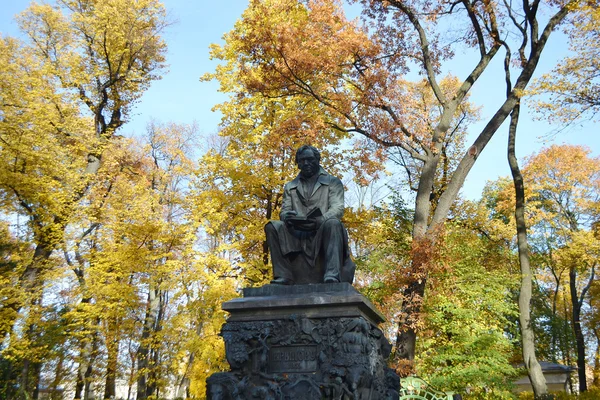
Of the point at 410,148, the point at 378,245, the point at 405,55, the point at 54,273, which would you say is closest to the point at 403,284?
the point at 410,148

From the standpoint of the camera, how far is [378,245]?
1648 centimetres

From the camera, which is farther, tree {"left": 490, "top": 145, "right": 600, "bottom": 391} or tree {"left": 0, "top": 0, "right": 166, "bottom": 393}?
tree {"left": 490, "top": 145, "right": 600, "bottom": 391}

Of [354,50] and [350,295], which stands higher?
[354,50]

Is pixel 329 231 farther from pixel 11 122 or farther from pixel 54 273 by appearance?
pixel 11 122

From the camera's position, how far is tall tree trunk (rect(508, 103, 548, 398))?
42.1 feet

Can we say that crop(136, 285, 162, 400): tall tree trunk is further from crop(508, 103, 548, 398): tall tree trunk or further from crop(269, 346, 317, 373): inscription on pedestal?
crop(269, 346, 317, 373): inscription on pedestal

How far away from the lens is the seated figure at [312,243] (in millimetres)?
6086

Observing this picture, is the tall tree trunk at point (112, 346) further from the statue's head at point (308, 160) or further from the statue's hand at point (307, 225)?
the statue's hand at point (307, 225)

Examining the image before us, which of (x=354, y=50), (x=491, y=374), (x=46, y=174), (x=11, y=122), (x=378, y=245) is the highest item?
(x=354, y=50)

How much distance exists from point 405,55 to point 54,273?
34.8 ft

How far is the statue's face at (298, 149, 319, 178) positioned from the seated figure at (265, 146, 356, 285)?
0.35m

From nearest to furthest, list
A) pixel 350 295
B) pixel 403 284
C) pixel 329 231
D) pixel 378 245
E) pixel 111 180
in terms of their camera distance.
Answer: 1. pixel 350 295
2. pixel 329 231
3. pixel 403 284
4. pixel 378 245
5. pixel 111 180

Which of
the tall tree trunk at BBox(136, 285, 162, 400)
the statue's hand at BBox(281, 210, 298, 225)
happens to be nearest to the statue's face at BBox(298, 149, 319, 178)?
the statue's hand at BBox(281, 210, 298, 225)

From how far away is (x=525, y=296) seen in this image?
13.5m
